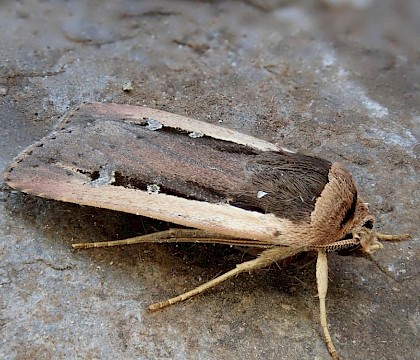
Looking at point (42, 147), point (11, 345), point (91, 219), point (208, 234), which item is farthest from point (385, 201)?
point (11, 345)

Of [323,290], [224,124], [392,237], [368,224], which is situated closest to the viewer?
[323,290]

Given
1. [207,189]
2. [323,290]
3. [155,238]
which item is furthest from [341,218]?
[155,238]

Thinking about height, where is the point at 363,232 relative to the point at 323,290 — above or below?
above

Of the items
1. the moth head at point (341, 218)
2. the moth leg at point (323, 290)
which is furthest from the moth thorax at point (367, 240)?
the moth leg at point (323, 290)

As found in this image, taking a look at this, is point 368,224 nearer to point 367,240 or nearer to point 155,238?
point 367,240

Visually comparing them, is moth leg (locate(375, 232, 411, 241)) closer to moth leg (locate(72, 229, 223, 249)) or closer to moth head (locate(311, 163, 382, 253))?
moth head (locate(311, 163, 382, 253))

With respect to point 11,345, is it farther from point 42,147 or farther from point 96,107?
point 96,107

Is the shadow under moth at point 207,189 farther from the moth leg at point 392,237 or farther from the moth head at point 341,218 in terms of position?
the moth leg at point 392,237
